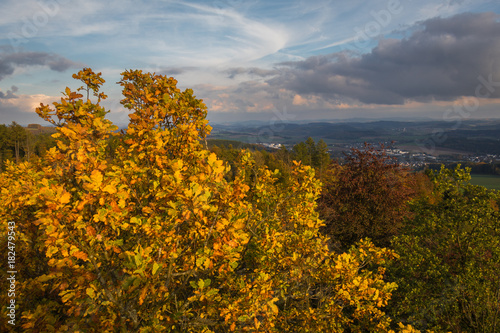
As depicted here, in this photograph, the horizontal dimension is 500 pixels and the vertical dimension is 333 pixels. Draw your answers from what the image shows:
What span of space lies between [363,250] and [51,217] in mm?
5692

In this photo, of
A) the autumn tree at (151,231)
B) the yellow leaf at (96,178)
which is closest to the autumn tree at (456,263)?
the autumn tree at (151,231)

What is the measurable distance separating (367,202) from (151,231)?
1531cm

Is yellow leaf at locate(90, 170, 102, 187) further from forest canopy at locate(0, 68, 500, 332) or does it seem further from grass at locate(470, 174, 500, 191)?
grass at locate(470, 174, 500, 191)

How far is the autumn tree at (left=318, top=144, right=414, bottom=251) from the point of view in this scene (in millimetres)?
14734

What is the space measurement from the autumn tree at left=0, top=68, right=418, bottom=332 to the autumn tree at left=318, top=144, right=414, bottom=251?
10038 millimetres

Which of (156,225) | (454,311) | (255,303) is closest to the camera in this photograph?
(156,225)

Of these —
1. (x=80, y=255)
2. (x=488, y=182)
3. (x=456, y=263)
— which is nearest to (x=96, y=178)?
(x=80, y=255)

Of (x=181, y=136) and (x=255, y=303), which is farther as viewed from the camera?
(x=181, y=136)

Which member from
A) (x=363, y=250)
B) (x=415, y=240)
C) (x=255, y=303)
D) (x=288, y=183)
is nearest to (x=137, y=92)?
(x=288, y=183)

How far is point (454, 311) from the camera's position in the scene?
23.2 feet

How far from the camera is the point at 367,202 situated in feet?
50.4

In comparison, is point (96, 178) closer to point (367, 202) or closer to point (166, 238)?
point (166, 238)

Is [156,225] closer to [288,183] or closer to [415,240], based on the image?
[288,183]

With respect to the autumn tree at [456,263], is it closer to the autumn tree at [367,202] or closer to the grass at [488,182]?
the autumn tree at [367,202]
